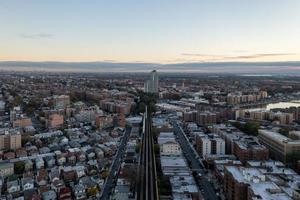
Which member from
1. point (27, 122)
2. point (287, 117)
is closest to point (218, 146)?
point (287, 117)

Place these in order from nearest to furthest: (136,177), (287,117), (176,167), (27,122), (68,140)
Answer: (136,177)
(176,167)
(68,140)
(27,122)
(287,117)

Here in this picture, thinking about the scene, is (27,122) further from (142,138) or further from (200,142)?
(200,142)

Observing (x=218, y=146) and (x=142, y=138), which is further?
(x=142, y=138)

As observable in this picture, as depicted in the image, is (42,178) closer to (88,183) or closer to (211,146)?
(88,183)


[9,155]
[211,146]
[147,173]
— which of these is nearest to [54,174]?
[147,173]

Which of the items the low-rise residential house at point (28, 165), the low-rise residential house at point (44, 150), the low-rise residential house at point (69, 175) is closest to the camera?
the low-rise residential house at point (69, 175)

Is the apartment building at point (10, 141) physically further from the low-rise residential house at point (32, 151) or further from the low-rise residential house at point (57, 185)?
the low-rise residential house at point (57, 185)

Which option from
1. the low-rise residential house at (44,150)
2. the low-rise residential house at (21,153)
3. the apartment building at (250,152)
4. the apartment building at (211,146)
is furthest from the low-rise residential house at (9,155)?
the apartment building at (250,152)
